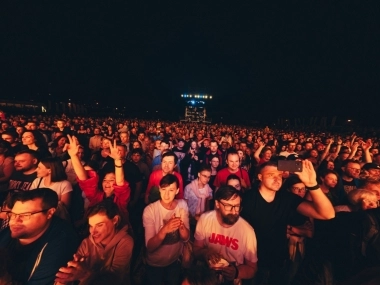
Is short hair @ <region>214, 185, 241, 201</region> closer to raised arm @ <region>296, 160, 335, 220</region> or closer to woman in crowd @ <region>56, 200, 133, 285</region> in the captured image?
raised arm @ <region>296, 160, 335, 220</region>

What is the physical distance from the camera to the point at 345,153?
28.8 feet

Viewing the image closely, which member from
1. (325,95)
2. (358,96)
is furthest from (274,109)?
(358,96)

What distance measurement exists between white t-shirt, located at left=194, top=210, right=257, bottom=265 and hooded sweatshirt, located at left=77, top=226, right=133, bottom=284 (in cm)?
91

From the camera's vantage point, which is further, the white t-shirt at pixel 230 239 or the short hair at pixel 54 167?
the short hair at pixel 54 167

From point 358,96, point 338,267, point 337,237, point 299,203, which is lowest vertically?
point 338,267

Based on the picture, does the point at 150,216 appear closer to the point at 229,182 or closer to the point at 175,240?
the point at 175,240

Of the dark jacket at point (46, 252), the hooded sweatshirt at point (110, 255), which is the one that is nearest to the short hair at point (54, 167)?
the dark jacket at point (46, 252)

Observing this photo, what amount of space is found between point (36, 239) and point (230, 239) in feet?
6.76

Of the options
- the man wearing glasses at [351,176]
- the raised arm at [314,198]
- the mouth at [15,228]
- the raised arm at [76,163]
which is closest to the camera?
the mouth at [15,228]

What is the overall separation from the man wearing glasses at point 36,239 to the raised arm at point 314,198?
2.59m

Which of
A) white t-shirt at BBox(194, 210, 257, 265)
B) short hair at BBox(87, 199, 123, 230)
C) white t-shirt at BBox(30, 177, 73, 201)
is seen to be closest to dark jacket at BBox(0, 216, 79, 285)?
short hair at BBox(87, 199, 123, 230)

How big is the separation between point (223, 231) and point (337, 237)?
5.11 ft

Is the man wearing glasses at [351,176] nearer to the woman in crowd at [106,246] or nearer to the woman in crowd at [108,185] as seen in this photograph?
the woman in crowd at [108,185]

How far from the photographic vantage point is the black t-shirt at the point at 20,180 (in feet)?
15.3
